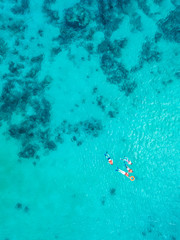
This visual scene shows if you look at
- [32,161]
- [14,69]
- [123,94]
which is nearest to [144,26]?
[123,94]

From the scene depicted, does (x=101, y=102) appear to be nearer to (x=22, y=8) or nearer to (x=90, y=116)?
(x=90, y=116)

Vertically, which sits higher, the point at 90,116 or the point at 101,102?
the point at 101,102

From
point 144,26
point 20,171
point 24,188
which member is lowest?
point 24,188

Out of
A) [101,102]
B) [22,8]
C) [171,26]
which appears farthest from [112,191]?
[22,8]

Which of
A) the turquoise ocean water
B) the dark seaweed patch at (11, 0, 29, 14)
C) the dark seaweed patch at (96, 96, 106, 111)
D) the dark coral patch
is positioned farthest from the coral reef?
the dark coral patch

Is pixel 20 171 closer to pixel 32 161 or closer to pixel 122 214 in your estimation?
pixel 32 161

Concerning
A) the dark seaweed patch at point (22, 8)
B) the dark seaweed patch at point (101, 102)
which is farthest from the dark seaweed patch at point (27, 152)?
the dark seaweed patch at point (22, 8)

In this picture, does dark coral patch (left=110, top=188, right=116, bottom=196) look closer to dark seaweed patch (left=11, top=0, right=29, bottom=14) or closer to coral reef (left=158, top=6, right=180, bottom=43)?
coral reef (left=158, top=6, right=180, bottom=43)

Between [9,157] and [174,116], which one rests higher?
→ [174,116]
